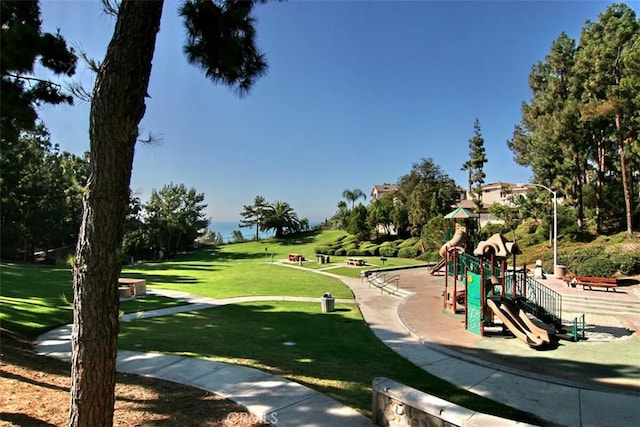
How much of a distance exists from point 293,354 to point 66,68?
8919mm

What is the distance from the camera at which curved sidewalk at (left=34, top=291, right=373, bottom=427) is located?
5562 millimetres

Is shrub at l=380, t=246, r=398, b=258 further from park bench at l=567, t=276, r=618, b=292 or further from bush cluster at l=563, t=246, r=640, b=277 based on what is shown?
park bench at l=567, t=276, r=618, b=292

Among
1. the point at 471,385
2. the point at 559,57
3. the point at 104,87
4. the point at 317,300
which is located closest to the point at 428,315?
the point at 317,300

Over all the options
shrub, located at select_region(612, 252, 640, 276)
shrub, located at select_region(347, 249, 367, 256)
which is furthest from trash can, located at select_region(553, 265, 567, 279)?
shrub, located at select_region(347, 249, 367, 256)

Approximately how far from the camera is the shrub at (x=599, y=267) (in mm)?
23078

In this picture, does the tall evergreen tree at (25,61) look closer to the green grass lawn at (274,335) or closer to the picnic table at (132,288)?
the green grass lawn at (274,335)

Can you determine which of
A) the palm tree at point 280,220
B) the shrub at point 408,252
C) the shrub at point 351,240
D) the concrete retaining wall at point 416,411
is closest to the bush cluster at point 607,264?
the shrub at point 408,252

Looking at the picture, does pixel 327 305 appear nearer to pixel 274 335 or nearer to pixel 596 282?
pixel 274 335

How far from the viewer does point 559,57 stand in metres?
32.8

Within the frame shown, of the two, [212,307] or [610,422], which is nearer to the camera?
[610,422]

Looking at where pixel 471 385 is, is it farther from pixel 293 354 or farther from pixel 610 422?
pixel 293 354

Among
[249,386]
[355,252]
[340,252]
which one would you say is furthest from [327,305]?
[340,252]

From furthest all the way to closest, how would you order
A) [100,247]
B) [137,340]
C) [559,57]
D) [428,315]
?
[559,57]
[428,315]
[137,340]
[100,247]

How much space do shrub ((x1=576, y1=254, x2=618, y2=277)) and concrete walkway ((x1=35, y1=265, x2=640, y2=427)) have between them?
1870 centimetres
